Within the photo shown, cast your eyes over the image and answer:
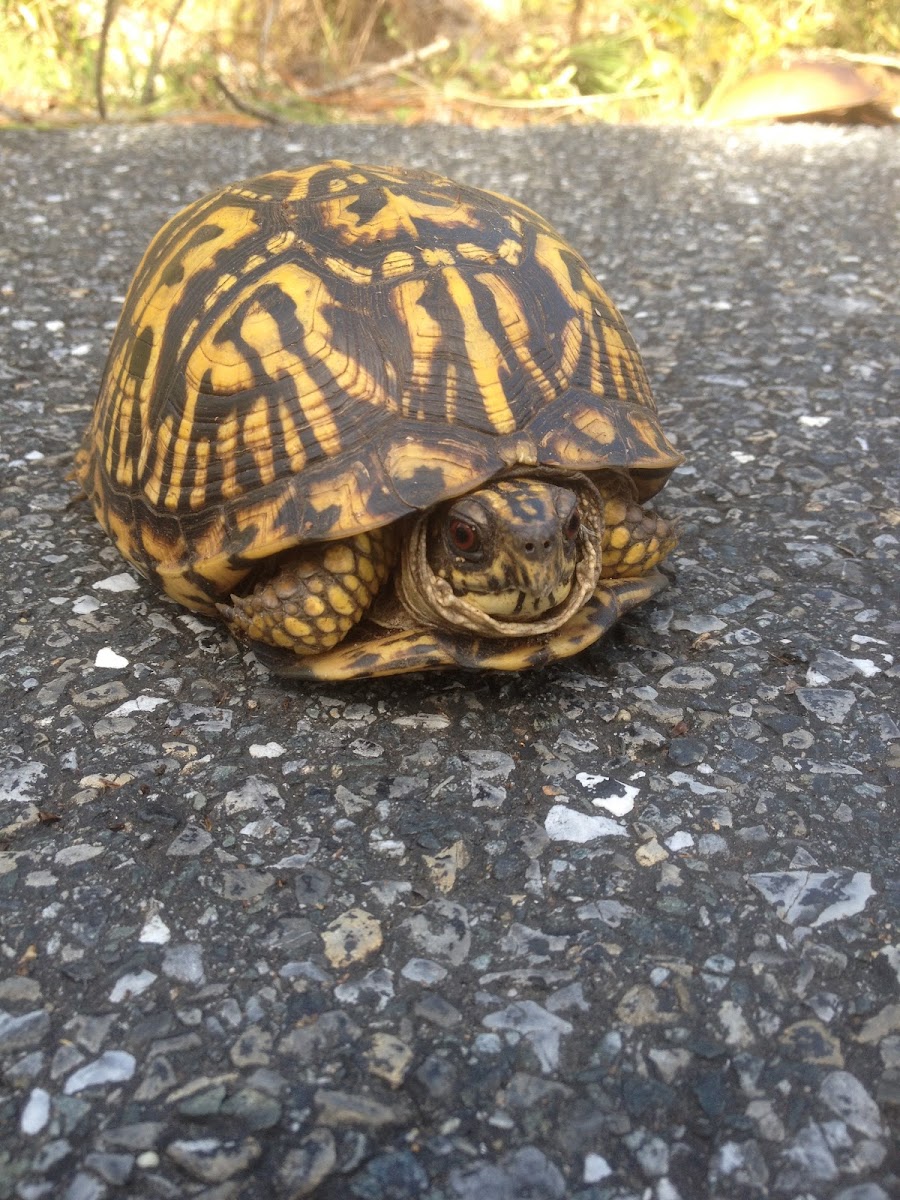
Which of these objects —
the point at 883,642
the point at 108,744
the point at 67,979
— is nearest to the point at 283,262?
the point at 108,744

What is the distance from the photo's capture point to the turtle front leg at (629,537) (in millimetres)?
2246

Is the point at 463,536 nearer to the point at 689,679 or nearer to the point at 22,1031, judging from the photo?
the point at 689,679

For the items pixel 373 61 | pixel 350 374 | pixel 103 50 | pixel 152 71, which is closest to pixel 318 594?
pixel 350 374

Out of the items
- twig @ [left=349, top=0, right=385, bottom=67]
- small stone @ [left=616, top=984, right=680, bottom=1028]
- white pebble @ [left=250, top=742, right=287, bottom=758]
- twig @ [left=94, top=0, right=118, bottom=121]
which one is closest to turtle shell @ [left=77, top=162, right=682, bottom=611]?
white pebble @ [left=250, top=742, right=287, bottom=758]

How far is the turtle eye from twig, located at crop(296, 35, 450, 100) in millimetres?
6896

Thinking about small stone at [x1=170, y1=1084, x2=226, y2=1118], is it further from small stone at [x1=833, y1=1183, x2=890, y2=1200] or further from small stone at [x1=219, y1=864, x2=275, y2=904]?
small stone at [x1=833, y1=1183, x2=890, y2=1200]

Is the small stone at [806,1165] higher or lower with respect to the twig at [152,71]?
lower

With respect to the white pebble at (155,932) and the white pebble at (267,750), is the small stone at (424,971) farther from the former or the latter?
the white pebble at (267,750)

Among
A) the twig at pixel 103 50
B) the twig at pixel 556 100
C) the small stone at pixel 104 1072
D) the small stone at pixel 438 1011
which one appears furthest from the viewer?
the twig at pixel 556 100

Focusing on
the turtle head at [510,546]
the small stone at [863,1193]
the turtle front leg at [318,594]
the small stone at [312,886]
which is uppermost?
the turtle head at [510,546]

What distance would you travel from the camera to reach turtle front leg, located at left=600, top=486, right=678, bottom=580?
7.37 feet

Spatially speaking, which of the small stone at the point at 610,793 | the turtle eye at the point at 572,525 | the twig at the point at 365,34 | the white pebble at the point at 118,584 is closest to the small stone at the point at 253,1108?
the small stone at the point at 610,793

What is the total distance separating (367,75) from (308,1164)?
27.6 ft

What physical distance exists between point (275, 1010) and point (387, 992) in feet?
0.54
